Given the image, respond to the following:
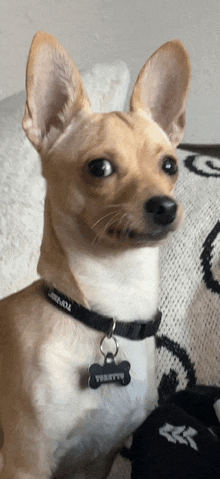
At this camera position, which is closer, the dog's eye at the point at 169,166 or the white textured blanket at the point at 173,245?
the dog's eye at the point at 169,166

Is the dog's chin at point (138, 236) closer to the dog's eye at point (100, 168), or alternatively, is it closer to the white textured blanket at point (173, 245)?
the dog's eye at point (100, 168)

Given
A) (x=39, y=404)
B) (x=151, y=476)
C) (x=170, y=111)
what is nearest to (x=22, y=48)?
(x=170, y=111)

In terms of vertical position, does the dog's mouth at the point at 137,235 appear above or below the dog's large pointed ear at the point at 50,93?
below

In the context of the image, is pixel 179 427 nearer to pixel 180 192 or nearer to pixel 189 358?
pixel 189 358

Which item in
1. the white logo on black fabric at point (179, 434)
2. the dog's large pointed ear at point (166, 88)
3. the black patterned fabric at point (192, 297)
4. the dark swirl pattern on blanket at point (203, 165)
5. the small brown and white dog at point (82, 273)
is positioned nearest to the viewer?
the white logo on black fabric at point (179, 434)

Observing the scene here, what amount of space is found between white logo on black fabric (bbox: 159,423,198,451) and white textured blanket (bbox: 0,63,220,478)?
289mm

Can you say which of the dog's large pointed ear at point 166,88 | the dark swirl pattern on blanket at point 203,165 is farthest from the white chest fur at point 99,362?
the dark swirl pattern on blanket at point 203,165

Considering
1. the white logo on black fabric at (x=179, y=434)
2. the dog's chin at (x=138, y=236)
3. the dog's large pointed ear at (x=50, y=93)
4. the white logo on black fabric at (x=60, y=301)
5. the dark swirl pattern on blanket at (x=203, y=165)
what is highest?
the dog's large pointed ear at (x=50, y=93)

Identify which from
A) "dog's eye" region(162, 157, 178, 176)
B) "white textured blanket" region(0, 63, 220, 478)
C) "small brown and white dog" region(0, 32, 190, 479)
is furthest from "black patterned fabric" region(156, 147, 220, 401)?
"dog's eye" region(162, 157, 178, 176)

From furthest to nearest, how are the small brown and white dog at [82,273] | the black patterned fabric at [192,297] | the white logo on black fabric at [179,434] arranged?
the black patterned fabric at [192,297]
the small brown and white dog at [82,273]
the white logo on black fabric at [179,434]

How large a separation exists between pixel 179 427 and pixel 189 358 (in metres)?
0.35

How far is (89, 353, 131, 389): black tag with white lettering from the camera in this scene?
66 cm

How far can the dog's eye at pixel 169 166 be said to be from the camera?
2.31 feet

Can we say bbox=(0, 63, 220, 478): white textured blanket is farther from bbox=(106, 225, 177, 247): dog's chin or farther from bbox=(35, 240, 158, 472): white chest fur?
bbox=(106, 225, 177, 247): dog's chin
